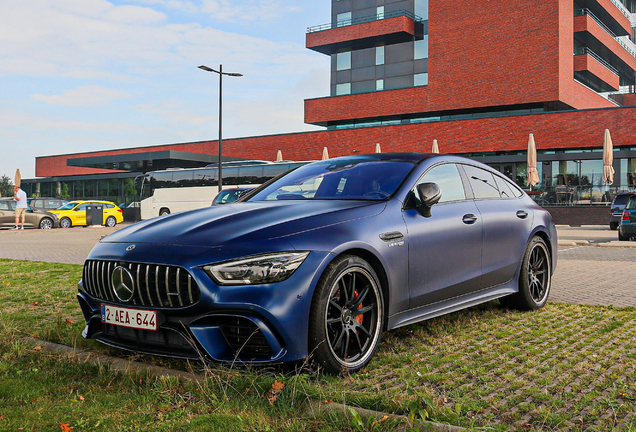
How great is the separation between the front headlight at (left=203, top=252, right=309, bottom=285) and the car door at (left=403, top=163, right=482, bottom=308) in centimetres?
123

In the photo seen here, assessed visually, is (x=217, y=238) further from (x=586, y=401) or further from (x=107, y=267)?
(x=586, y=401)

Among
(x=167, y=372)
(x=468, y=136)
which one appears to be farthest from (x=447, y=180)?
(x=468, y=136)

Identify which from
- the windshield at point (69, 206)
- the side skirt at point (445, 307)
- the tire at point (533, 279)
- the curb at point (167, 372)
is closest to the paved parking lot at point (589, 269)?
the tire at point (533, 279)

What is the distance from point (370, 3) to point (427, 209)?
4629cm

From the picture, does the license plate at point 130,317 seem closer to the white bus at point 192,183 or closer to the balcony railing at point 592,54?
the white bus at point 192,183

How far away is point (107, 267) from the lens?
4250 mm

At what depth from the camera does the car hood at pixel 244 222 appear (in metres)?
3.97

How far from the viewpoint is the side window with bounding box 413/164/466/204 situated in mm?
5320

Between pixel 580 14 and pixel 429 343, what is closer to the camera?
pixel 429 343

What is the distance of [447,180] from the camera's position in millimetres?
5512

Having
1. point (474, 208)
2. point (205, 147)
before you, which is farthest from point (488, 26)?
point (474, 208)

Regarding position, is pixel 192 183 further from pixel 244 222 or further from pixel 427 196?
pixel 244 222

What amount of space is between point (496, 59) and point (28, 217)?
96.9 ft

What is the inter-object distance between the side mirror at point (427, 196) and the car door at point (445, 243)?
1.8 inches
